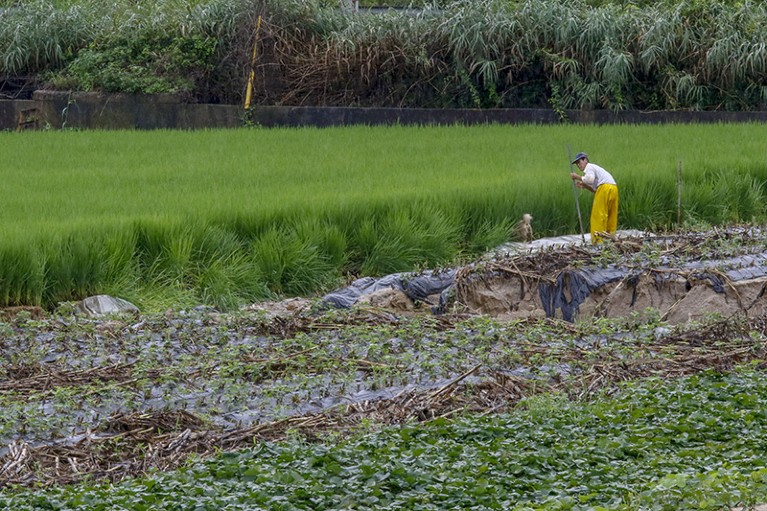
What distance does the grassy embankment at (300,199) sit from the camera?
947 centimetres

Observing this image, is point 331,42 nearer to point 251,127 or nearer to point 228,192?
point 251,127

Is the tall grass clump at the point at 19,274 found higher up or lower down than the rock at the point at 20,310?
higher up

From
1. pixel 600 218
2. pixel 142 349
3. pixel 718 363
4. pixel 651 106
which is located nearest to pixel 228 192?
pixel 600 218

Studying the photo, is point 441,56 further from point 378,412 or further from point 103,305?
point 378,412

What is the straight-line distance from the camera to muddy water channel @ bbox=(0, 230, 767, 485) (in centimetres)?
549

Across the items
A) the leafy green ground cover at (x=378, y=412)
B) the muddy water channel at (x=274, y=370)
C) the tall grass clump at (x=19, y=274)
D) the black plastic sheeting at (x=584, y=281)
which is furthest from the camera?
the tall grass clump at (x=19, y=274)

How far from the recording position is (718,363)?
6547 mm

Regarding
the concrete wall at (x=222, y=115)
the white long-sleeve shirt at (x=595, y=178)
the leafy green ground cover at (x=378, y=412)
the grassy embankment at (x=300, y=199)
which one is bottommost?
the concrete wall at (x=222, y=115)

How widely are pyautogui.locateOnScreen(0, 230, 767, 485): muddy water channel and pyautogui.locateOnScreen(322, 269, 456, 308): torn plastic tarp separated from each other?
99 centimetres

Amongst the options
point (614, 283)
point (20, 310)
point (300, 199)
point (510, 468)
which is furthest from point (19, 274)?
point (510, 468)

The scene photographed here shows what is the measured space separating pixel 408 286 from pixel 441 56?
11912 mm

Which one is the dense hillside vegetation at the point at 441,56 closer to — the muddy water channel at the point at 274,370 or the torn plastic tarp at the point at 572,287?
the torn plastic tarp at the point at 572,287

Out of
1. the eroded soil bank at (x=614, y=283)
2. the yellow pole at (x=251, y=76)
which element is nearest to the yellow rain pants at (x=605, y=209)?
the eroded soil bank at (x=614, y=283)

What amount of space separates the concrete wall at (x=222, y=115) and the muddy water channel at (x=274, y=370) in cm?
1167
